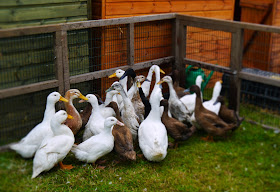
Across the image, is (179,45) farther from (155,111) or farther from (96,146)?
(96,146)

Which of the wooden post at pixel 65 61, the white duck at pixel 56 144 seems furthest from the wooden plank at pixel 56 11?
the white duck at pixel 56 144

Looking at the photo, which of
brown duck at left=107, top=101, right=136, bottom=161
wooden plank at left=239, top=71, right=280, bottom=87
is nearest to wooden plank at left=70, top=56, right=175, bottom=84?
brown duck at left=107, top=101, right=136, bottom=161

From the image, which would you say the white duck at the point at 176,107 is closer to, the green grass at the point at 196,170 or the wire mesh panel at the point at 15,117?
the green grass at the point at 196,170

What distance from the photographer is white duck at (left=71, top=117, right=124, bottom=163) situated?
177 inches

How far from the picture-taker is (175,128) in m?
5.23

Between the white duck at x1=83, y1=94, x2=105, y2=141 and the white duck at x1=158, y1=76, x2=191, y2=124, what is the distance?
1.29 m

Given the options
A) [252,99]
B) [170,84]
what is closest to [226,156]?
[170,84]

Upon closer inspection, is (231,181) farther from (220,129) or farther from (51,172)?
(51,172)

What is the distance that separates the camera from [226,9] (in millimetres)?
7699

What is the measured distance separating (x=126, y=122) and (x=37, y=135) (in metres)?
1.87

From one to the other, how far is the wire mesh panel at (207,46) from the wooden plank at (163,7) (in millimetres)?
415

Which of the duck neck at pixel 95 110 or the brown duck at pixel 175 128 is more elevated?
the duck neck at pixel 95 110

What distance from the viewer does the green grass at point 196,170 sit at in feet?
14.1

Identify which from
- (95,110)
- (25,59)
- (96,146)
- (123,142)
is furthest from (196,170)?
(25,59)
